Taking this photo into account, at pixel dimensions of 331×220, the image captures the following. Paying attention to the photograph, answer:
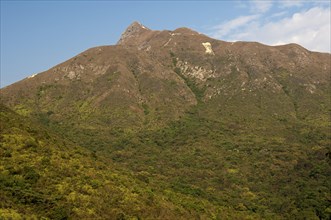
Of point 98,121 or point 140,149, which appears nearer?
point 140,149

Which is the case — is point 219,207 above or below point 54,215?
below

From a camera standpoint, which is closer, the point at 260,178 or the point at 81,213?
the point at 81,213

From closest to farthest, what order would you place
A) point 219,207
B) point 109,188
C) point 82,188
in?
point 82,188 → point 109,188 → point 219,207

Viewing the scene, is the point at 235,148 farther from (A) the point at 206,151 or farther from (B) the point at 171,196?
(B) the point at 171,196

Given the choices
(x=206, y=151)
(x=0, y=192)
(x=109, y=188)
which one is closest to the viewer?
(x=0, y=192)

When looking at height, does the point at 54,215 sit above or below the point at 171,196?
above

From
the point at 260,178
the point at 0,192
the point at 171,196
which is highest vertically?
the point at 0,192

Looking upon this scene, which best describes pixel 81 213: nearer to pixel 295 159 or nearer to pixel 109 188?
pixel 109 188

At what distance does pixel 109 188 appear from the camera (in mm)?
78438

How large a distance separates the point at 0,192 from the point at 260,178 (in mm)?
96844

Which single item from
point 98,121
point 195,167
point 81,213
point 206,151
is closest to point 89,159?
point 81,213

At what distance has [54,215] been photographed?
62.8 m

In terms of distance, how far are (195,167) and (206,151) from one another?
52.5ft

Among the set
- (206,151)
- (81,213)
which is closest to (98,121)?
(206,151)
